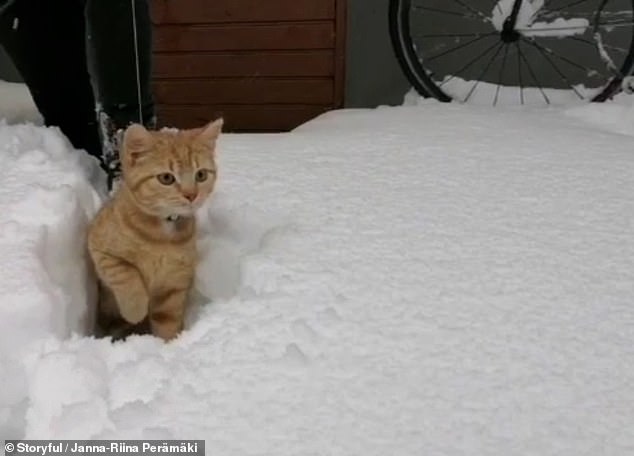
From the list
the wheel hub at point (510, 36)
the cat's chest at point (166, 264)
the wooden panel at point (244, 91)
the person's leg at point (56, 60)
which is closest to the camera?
the cat's chest at point (166, 264)

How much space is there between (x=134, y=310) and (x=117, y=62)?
1.82 feet

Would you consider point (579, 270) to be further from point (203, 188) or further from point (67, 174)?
point (67, 174)

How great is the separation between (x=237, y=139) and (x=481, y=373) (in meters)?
1.03

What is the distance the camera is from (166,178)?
124 cm

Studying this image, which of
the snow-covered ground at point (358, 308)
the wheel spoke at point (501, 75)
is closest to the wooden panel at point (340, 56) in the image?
the wheel spoke at point (501, 75)

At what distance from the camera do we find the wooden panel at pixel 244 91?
2.87 meters

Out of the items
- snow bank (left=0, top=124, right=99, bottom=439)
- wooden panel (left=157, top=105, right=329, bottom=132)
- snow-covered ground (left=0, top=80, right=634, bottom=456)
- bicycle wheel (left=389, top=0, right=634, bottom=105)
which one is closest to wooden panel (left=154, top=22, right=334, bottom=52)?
wooden panel (left=157, top=105, right=329, bottom=132)

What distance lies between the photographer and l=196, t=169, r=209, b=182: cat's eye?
1269 mm

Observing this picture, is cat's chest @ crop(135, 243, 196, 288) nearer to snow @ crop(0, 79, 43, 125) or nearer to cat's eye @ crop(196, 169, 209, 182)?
cat's eye @ crop(196, 169, 209, 182)

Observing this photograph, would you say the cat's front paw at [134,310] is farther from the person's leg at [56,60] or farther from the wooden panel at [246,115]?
the wooden panel at [246,115]

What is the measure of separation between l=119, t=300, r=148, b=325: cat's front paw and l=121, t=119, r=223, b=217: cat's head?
0.20 m

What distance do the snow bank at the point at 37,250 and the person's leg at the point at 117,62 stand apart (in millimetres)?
153

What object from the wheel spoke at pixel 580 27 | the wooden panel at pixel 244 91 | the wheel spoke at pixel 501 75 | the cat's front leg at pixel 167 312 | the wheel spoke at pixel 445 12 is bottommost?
the cat's front leg at pixel 167 312

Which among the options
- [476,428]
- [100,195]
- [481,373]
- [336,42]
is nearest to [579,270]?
[481,373]
